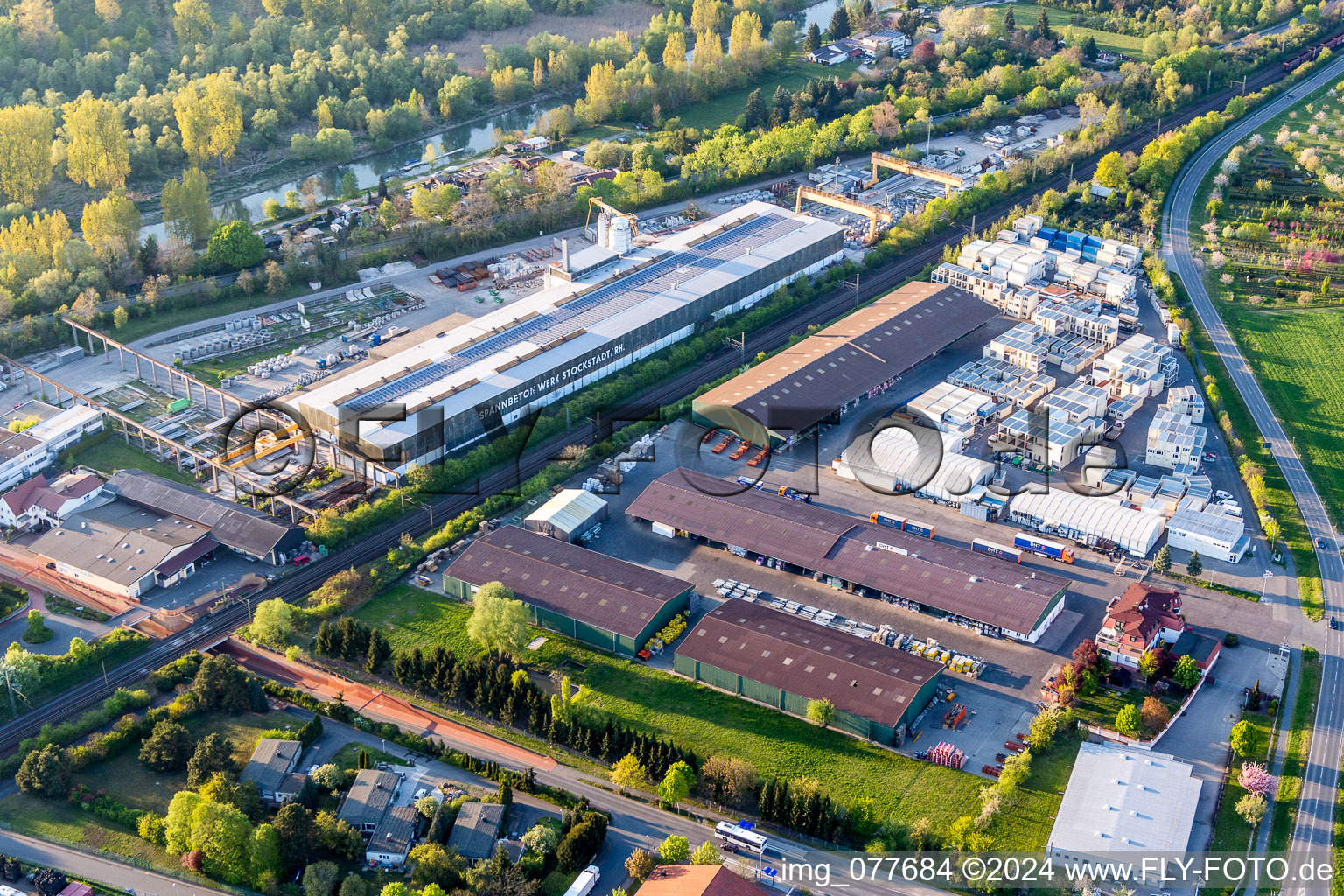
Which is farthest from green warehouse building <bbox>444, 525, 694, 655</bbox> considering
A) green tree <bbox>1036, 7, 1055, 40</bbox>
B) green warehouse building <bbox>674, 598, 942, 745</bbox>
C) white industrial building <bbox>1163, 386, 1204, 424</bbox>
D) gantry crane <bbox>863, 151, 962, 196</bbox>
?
green tree <bbox>1036, 7, 1055, 40</bbox>

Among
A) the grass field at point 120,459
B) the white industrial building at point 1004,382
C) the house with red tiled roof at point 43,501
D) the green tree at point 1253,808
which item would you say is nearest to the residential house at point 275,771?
the house with red tiled roof at point 43,501

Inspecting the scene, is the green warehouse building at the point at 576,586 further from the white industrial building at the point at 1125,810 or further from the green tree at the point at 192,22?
the green tree at the point at 192,22

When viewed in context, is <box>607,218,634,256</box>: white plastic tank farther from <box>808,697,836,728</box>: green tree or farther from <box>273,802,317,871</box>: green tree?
<box>273,802,317,871</box>: green tree

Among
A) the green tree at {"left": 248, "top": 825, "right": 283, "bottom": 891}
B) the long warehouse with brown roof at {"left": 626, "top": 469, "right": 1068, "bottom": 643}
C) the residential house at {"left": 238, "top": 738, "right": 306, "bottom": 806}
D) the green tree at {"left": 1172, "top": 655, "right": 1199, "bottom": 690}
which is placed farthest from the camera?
the long warehouse with brown roof at {"left": 626, "top": 469, "right": 1068, "bottom": 643}

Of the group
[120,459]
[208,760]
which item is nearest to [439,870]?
[208,760]

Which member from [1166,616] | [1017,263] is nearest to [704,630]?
[1166,616]
